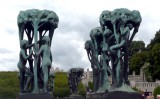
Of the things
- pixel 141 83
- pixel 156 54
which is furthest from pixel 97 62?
pixel 141 83

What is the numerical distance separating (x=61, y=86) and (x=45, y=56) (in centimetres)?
6382

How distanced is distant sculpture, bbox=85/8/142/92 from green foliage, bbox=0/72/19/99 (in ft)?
148

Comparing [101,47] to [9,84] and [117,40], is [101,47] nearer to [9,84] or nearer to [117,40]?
[117,40]

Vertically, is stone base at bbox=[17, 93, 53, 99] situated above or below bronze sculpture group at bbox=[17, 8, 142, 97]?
below

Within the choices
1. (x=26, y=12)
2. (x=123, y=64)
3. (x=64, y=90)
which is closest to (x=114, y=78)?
(x=123, y=64)

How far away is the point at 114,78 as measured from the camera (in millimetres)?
19531

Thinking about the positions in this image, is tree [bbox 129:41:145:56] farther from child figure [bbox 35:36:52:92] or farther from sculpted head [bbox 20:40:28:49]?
sculpted head [bbox 20:40:28:49]

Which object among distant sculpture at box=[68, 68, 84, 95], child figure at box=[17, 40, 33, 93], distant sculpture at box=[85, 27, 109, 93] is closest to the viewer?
child figure at box=[17, 40, 33, 93]

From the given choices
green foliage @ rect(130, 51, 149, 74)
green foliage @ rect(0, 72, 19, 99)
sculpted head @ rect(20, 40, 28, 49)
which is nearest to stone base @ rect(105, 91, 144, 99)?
sculpted head @ rect(20, 40, 28, 49)

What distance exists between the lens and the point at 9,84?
76.1 meters

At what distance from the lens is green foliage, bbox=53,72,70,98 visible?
7662 cm

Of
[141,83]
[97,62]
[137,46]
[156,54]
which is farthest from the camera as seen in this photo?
[137,46]

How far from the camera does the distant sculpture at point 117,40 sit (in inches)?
760

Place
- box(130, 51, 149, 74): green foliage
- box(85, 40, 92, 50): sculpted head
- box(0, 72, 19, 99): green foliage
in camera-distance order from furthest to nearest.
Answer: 1. box(130, 51, 149, 74): green foliage
2. box(0, 72, 19, 99): green foliage
3. box(85, 40, 92, 50): sculpted head
